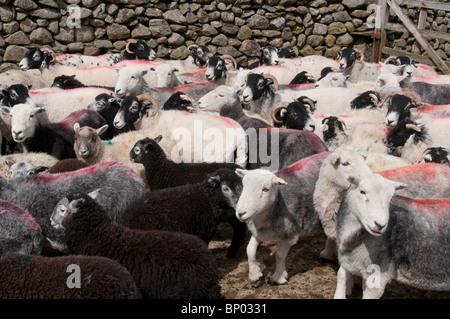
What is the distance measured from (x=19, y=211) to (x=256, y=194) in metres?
2.06

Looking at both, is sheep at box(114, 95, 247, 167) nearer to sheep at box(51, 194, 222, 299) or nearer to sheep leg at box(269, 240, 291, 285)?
sheep leg at box(269, 240, 291, 285)

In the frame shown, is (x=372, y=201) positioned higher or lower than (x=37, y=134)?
higher

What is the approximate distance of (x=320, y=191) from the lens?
15.4 feet

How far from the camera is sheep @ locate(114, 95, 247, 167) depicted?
6270 millimetres

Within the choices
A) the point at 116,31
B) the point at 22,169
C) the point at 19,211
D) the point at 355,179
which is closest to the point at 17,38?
the point at 116,31

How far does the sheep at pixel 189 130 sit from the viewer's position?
6.27 metres

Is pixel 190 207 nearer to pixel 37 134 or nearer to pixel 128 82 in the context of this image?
pixel 37 134

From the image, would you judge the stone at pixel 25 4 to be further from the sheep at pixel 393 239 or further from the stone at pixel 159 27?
the sheep at pixel 393 239

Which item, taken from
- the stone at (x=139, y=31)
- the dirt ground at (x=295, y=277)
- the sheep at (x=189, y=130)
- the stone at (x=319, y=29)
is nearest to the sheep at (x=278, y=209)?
the dirt ground at (x=295, y=277)

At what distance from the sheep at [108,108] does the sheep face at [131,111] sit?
0.43 meters

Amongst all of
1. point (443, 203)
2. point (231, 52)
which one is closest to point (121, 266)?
point (443, 203)

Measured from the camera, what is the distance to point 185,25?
41.3ft

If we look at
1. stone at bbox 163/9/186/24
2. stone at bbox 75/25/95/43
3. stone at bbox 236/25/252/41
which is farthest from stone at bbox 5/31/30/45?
stone at bbox 236/25/252/41
